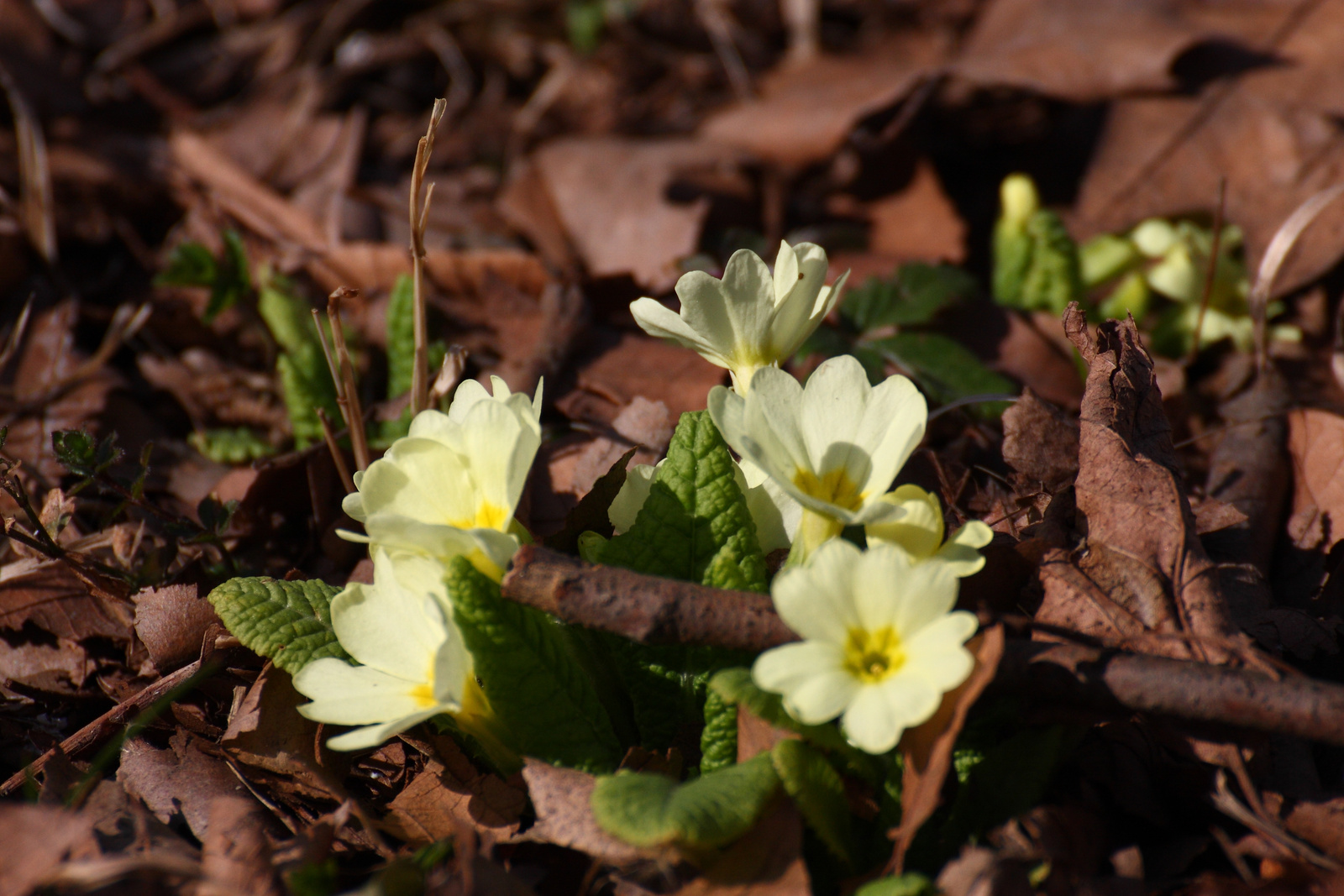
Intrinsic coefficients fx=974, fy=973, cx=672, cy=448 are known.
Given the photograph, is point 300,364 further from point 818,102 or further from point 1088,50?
point 1088,50

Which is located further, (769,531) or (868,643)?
(769,531)

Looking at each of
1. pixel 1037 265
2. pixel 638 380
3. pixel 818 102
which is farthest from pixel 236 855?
pixel 818 102

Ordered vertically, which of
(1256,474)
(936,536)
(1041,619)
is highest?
(936,536)

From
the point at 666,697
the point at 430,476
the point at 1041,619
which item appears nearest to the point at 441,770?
the point at 666,697

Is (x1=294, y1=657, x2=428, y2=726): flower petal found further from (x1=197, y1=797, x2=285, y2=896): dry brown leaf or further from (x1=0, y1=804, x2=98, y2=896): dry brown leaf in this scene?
(x1=0, y1=804, x2=98, y2=896): dry brown leaf

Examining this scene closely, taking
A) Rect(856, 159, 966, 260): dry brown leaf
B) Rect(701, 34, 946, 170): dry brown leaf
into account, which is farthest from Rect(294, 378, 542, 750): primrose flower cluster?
Rect(701, 34, 946, 170): dry brown leaf

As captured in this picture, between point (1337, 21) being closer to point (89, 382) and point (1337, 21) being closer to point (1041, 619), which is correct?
point (1041, 619)
